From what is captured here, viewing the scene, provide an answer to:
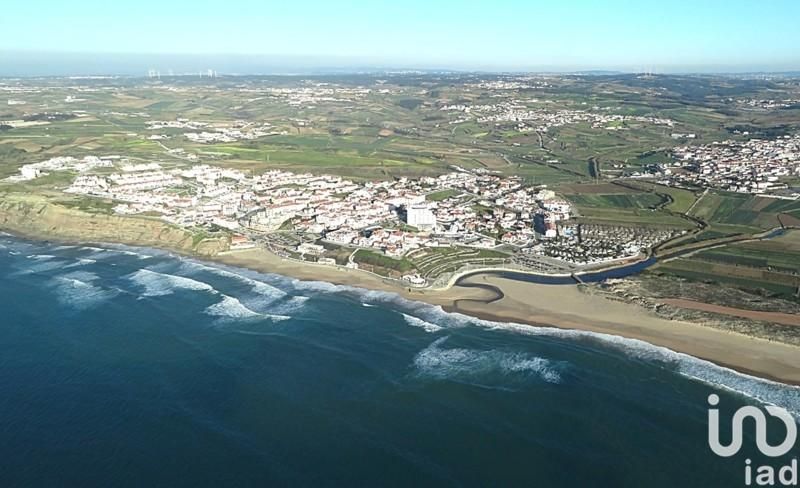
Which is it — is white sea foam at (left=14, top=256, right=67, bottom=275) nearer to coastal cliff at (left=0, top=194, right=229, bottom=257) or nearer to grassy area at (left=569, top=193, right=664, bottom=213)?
coastal cliff at (left=0, top=194, right=229, bottom=257)

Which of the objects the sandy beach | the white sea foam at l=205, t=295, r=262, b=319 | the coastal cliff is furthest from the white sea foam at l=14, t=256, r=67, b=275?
the white sea foam at l=205, t=295, r=262, b=319

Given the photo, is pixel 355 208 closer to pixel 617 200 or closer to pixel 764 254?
pixel 617 200

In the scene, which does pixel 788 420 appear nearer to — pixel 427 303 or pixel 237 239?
pixel 427 303

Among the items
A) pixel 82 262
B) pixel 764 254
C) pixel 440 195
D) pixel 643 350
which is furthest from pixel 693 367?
pixel 440 195

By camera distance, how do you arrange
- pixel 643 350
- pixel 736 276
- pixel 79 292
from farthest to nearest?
1. pixel 736 276
2. pixel 79 292
3. pixel 643 350

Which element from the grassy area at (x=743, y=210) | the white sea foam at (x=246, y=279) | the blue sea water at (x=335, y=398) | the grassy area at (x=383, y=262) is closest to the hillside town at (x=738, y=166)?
the grassy area at (x=743, y=210)
